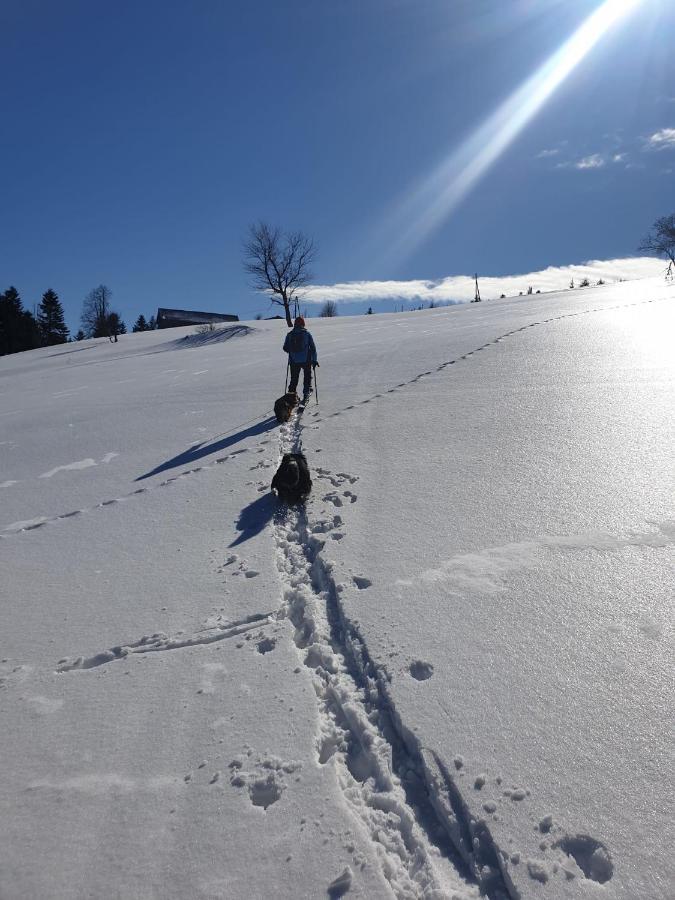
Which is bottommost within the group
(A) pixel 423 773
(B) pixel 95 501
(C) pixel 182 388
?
(A) pixel 423 773

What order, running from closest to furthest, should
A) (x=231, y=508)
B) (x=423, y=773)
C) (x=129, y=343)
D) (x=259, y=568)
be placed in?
(x=423, y=773), (x=259, y=568), (x=231, y=508), (x=129, y=343)

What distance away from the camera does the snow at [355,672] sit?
1924 mm

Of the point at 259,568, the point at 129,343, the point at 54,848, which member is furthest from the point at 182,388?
the point at 129,343

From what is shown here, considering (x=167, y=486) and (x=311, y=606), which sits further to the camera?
(x=167, y=486)

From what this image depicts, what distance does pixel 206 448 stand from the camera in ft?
23.5

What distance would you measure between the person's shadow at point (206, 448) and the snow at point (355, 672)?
274mm

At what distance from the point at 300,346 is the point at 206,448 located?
9.57 ft

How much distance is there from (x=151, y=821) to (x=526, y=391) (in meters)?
7.37

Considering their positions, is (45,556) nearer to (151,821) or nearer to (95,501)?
(95,501)

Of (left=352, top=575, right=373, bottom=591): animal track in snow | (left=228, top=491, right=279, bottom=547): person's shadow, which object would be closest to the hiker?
(left=228, top=491, right=279, bottom=547): person's shadow

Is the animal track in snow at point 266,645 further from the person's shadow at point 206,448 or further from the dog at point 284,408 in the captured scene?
the dog at point 284,408

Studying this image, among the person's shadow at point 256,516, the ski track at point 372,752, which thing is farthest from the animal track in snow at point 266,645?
the person's shadow at point 256,516

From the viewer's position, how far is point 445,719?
2424 mm

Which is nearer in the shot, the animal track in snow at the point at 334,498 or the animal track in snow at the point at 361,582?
the animal track in snow at the point at 361,582
